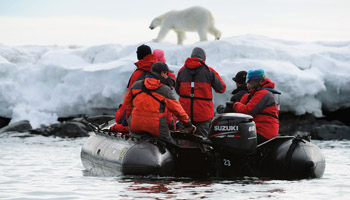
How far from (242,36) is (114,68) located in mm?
5433

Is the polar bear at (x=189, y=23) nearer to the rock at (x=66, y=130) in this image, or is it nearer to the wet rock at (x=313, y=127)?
the wet rock at (x=313, y=127)

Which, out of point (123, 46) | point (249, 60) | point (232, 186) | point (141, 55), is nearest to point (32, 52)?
point (123, 46)

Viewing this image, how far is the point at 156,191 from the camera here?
6109 millimetres

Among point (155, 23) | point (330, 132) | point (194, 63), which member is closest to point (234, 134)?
point (194, 63)

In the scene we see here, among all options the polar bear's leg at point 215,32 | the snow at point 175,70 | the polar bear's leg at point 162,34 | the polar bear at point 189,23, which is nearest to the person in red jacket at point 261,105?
the snow at point 175,70

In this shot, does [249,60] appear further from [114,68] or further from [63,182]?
[63,182]

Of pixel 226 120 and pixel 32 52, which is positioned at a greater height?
pixel 32 52

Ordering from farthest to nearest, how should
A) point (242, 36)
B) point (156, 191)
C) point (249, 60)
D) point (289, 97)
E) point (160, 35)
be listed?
point (160, 35) < point (242, 36) < point (249, 60) < point (289, 97) < point (156, 191)

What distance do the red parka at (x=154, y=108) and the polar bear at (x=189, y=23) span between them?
1541 centimetres

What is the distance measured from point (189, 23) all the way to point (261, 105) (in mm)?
15770

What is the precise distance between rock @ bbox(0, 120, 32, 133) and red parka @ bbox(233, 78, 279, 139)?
1281 centimetres

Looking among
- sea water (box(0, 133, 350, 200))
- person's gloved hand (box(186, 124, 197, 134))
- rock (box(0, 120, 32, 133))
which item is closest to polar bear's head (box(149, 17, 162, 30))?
rock (box(0, 120, 32, 133))

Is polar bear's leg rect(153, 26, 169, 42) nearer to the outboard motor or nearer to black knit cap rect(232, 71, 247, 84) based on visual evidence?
black knit cap rect(232, 71, 247, 84)

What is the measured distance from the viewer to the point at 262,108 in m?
7.45
